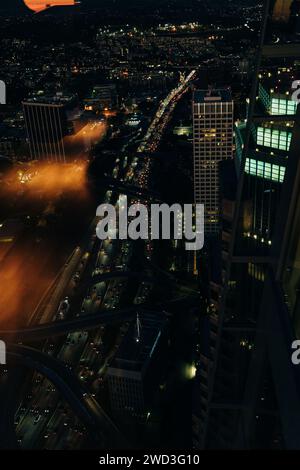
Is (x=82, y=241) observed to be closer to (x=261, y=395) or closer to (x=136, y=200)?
(x=136, y=200)

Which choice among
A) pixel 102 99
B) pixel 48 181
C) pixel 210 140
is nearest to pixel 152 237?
pixel 210 140

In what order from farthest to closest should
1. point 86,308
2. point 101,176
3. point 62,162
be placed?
point 62,162 < point 101,176 < point 86,308

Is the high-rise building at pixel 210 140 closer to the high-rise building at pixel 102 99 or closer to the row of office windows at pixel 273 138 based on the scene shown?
the row of office windows at pixel 273 138

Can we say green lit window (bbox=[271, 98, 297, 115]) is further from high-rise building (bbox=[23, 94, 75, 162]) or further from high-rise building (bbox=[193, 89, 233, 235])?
high-rise building (bbox=[23, 94, 75, 162])

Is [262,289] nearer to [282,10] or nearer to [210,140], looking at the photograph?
[282,10]

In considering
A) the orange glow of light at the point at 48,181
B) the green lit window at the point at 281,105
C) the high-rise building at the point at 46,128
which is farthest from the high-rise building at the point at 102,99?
the green lit window at the point at 281,105

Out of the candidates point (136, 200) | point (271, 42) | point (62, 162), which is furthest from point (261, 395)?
point (62, 162)
